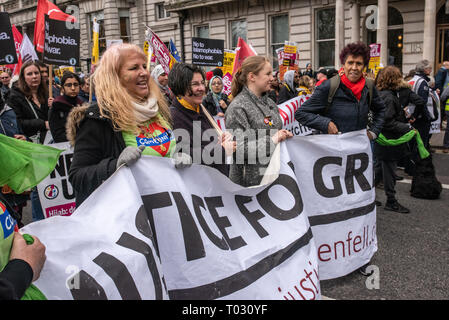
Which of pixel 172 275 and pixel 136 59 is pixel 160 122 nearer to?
pixel 136 59

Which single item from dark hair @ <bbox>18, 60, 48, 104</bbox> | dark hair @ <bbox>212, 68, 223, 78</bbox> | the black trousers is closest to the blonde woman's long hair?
dark hair @ <bbox>18, 60, 48, 104</bbox>

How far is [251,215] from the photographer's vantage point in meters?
2.51

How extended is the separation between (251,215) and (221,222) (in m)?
0.24

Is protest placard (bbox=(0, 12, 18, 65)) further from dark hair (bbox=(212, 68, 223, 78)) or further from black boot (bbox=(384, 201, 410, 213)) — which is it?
black boot (bbox=(384, 201, 410, 213))

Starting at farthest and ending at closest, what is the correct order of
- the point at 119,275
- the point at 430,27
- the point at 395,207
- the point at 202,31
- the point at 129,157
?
the point at 202,31 < the point at 430,27 < the point at 395,207 < the point at 129,157 < the point at 119,275

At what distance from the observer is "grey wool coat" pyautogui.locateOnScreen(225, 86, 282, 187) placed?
3154 mm

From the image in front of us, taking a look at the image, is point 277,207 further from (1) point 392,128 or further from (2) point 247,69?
(1) point 392,128

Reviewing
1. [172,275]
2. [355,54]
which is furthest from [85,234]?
[355,54]

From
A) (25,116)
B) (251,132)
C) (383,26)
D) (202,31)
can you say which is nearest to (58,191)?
(25,116)

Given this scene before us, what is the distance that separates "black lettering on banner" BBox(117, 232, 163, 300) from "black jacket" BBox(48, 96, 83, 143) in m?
3.33

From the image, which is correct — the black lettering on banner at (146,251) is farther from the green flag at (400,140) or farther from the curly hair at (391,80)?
the curly hair at (391,80)

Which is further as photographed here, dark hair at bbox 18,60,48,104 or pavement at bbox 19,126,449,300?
dark hair at bbox 18,60,48,104

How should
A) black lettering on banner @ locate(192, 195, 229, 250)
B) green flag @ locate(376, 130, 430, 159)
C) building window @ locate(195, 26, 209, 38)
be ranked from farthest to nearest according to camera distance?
1. building window @ locate(195, 26, 209, 38)
2. green flag @ locate(376, 130, 430, 159)
3. black lettering on banner @ locate(192, 195, 229, 250)
